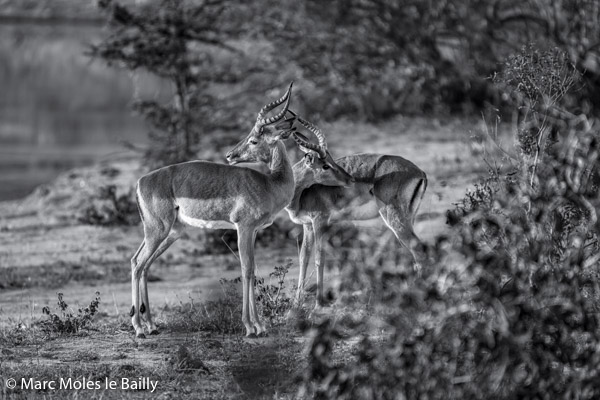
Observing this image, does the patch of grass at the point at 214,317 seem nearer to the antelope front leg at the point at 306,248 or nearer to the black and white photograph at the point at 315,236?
the black and white photograph at the point at 315,236

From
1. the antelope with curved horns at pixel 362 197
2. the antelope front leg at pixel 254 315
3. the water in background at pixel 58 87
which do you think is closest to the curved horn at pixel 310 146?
the antelope with curved horns at pixel 362 197

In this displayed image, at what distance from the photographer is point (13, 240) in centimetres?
1309

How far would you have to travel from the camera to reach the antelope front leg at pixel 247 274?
8.01 meters

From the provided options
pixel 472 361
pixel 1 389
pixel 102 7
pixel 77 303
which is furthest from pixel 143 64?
pixel 472 361

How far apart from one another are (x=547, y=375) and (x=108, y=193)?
28.5 ft

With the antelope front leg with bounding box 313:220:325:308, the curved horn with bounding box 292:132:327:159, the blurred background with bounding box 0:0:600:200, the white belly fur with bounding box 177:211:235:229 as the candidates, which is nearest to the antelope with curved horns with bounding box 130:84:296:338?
the white belly fur with bounding box 177:211:235:229

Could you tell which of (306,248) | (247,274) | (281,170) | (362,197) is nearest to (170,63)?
(362,197)

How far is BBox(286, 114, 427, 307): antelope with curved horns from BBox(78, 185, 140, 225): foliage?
14.9 ft

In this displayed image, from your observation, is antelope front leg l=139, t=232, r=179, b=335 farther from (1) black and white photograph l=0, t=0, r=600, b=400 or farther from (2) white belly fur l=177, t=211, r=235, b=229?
(2) white belly fur l=177, t=211, r=235, b=229

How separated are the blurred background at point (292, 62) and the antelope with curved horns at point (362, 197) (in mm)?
4556

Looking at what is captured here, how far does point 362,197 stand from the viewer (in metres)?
9.47

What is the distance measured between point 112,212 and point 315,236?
4985 mm

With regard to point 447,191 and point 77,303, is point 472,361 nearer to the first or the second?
point 77,303

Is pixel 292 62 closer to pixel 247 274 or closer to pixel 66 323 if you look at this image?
pixel 66 323
